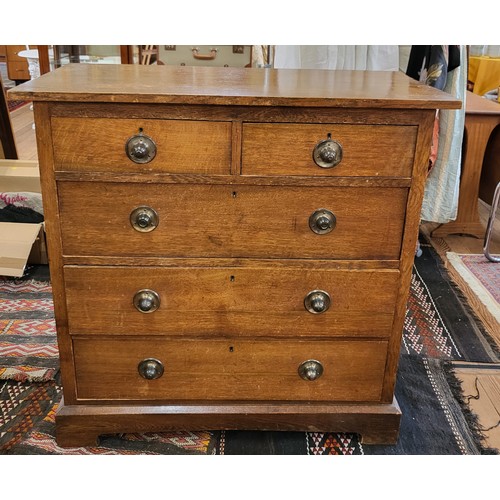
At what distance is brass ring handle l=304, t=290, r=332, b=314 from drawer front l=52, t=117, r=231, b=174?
1.34 feet

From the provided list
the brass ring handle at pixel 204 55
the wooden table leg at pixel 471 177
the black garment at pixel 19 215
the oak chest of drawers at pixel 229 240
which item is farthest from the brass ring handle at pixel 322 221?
the brass ring handle at pixel 204 55

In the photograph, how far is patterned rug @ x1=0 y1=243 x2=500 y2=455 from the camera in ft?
5.57

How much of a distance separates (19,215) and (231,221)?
172 cm

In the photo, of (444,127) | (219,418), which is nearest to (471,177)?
(444,127)

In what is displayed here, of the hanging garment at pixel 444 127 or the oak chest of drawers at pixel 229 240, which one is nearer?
the oak chest of drawers at pixel 229 240

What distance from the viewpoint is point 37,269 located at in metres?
2.78

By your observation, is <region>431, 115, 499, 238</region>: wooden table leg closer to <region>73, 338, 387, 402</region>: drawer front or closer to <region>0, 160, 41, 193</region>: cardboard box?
<region>73, 338, 387, 402</region>: drawer front

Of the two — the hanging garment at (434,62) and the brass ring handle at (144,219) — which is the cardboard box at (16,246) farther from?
the hanging garment at (434,62)

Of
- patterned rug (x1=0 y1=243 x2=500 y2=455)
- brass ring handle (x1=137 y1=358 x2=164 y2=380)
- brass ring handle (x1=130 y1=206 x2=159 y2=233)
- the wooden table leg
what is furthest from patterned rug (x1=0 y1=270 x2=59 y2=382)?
the wooden table leg

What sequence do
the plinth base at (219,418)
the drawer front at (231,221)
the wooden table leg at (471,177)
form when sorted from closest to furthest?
the drawer front at (231,221) → the plinth base at (219,418) → the wooden table leg at (471,177)

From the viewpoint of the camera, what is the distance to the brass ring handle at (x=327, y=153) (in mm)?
1389

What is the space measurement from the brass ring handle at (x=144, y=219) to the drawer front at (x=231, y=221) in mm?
11
